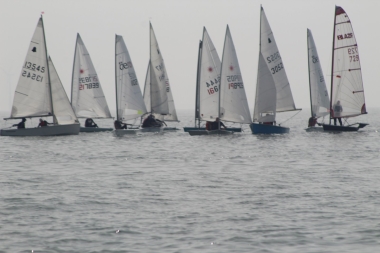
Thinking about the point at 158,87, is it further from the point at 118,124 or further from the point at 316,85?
the point at 316,85

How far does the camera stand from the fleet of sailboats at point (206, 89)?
5184 centimetres

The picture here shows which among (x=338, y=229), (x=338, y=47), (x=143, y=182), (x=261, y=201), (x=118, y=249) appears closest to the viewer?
(x=118, y=249)

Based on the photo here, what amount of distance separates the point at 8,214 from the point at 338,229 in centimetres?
893

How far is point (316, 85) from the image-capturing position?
62.2 meters

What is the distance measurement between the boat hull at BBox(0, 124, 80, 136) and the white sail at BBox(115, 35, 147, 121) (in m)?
6.06

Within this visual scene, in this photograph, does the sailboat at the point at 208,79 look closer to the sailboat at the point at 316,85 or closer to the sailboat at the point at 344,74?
the sailboat at the point at 344,74

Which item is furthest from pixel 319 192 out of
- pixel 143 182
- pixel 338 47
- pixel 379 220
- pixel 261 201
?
pixel 338 47

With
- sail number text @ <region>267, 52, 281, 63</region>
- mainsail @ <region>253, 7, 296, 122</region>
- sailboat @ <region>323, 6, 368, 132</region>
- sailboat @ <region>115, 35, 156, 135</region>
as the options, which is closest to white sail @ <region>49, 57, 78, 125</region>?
sailboat @ <region>115, 35, 156, 135</region>

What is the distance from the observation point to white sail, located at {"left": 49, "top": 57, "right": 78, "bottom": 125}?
173 ft

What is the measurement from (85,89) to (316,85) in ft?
66.4

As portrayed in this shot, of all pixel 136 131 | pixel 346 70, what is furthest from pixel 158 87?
pixel 346 70

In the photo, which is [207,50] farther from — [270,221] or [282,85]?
[270,221]

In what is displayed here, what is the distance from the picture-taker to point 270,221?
18250mm

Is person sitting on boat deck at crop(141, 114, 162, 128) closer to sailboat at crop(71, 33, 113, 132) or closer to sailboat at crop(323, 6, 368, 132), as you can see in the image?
sailboat at crop(71, 33, 113, 132)
